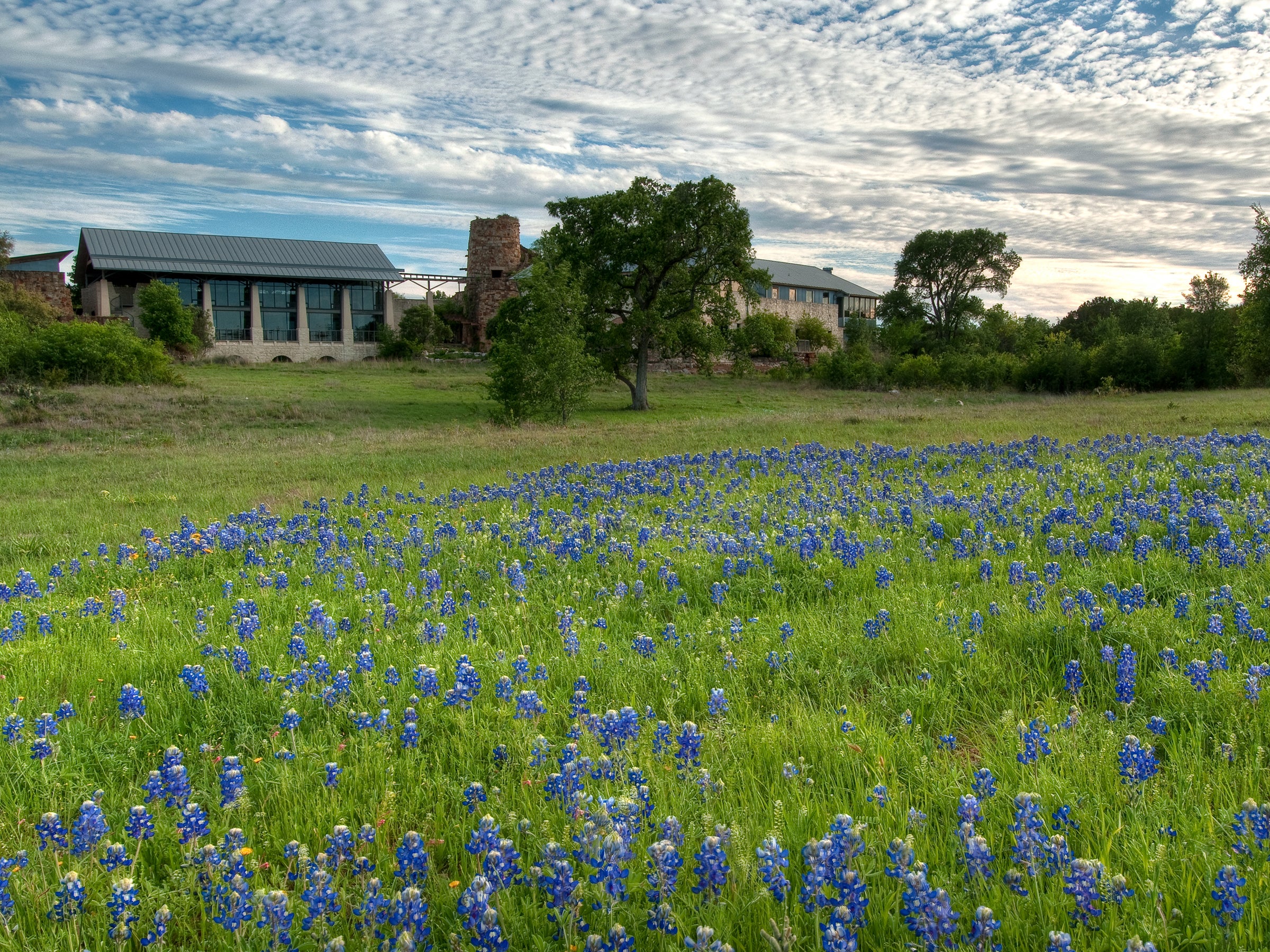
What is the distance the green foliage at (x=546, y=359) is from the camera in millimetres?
29578

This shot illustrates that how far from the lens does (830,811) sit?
11.1 feet

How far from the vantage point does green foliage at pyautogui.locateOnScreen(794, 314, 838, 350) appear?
8194 centimetres

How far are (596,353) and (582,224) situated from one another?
19.2ft

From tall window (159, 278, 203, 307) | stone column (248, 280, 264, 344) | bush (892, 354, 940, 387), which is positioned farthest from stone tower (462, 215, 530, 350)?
bush (892, 354, 940, 387)

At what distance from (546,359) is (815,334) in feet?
186

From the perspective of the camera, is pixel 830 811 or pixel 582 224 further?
pixel 582 224

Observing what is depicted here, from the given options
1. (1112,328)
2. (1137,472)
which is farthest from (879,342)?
(1137,472)

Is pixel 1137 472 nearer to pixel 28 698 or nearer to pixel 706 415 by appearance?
pixel 28 698

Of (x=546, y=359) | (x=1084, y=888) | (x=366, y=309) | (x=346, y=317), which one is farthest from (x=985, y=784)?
(x=366, y=309)

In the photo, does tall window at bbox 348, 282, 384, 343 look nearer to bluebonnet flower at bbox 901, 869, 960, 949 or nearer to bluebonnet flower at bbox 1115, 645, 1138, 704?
bluebonnet flower at bbox 1115, 645, 1138, 704

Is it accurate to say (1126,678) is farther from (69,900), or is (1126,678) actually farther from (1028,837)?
(69,900)

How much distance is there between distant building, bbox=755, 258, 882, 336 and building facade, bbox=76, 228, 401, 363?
3679cm

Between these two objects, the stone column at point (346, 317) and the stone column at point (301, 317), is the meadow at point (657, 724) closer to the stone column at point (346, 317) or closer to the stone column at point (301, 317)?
the stone column at point (301, 317)

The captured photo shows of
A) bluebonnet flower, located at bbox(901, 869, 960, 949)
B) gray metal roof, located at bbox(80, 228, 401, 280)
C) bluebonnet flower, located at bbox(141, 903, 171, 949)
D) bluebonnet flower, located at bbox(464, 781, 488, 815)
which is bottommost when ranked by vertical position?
bluebonnet flower, located at bbox(141, 903, 171, 949)
